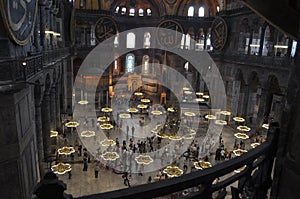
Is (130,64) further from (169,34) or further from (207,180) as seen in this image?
(207,180)

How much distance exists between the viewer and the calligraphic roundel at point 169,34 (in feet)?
73.7

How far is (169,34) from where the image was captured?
23219 mm

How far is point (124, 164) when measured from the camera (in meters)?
11.9

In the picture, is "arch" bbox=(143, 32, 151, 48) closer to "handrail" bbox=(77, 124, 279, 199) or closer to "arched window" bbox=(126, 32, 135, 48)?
"arched window" bbox=(126, 32, 135, 48)

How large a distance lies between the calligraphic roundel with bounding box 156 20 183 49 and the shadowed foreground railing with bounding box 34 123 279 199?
21774 mm

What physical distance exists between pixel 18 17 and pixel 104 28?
52.3 feet

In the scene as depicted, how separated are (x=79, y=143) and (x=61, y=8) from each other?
30.0ft

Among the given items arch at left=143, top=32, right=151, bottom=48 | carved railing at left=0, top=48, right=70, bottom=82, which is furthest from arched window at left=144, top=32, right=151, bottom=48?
carved railing at left=0, top=48, right=70, bottom=82

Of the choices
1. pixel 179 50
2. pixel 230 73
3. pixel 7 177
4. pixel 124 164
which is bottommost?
pixel 124 164

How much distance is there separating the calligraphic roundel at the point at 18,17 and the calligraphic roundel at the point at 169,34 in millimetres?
17170

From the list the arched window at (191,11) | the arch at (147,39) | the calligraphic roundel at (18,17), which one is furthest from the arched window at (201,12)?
the calligraphic roundel at (18,17)

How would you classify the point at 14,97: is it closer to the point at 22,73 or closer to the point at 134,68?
the point at 22,73

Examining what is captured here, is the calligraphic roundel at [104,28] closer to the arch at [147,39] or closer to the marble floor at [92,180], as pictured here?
the arch at [147,39]

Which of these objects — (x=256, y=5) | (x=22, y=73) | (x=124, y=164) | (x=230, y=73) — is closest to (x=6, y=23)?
(x=22, y=73)
